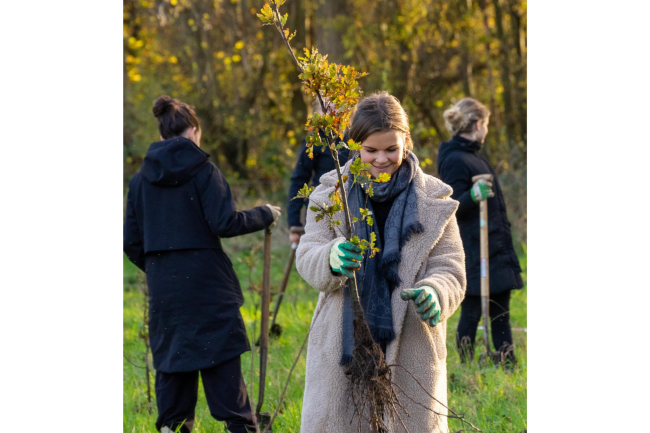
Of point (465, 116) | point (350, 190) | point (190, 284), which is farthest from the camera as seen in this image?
point (465, 116)

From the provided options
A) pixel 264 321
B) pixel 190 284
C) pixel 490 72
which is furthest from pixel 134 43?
pixel 190 284

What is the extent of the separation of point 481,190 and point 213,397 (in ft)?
8.10

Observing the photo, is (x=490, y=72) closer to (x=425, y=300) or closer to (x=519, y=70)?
(x=519, y=70)

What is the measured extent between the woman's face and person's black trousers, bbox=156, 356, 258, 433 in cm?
177

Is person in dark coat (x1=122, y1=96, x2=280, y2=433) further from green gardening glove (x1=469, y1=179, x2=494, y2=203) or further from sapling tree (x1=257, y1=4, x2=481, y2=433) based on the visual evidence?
green gardening glove (x1=469, y1=179, x2=494, y2=203)

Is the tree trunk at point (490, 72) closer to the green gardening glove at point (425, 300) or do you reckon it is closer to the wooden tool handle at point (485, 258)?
the wooden tool handle at point (485, 258)

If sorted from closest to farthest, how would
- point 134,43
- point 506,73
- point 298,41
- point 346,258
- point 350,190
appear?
point 346,258 < point 350,190 < point 506,73 < point 298,41 < point 134,43

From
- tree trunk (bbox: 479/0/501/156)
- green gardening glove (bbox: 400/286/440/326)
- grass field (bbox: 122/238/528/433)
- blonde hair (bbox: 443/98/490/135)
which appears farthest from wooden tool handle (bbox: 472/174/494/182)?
tree trunk (bbox: 479/0/501/156)

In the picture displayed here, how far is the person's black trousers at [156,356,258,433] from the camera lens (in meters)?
3.90

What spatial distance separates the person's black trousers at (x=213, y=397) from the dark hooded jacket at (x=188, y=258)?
0.11 meters

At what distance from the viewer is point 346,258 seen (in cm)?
240
